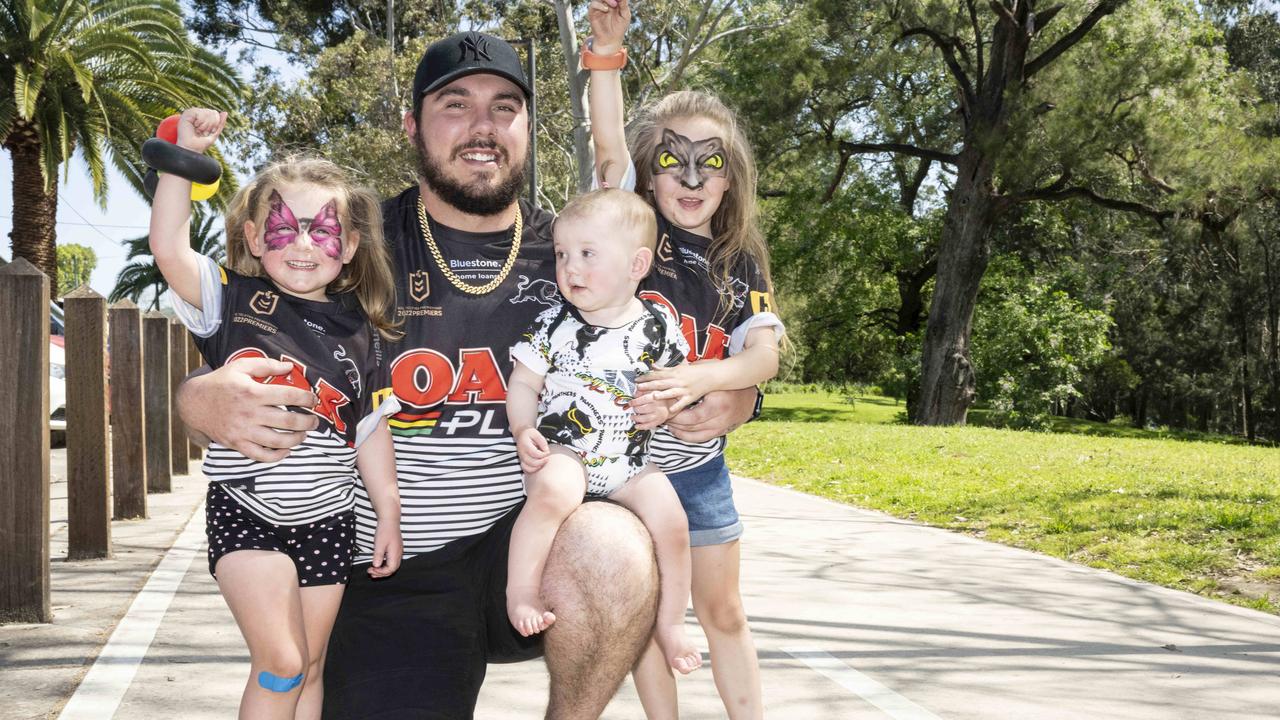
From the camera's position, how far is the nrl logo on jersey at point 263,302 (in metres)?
2.89

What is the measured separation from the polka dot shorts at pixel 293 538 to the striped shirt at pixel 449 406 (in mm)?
163

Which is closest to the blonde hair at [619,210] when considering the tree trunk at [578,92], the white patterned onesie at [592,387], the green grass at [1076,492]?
the white patterned onesie at [592,387]

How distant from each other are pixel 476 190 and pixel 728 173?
85 cm

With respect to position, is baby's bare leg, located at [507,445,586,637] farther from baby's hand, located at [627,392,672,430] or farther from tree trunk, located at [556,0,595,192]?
tree trunk, located at [556,0,595,192]

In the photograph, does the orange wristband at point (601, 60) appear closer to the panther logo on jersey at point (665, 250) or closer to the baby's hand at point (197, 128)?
the panther logo on jersey at point (665, 250)

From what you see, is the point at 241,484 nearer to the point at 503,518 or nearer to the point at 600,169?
the point at 503,518

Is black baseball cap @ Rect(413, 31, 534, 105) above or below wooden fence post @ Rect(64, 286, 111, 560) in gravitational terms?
above

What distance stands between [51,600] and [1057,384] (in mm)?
27595

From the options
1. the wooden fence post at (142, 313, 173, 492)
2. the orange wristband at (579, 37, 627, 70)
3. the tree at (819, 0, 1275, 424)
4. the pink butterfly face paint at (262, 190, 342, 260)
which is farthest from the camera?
the tree at (819, 0, 1275, 424)

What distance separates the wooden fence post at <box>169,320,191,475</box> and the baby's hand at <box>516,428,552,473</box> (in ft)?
26.0

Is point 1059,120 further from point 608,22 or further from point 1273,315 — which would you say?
point 1273,315

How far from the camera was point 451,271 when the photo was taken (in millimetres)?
3166

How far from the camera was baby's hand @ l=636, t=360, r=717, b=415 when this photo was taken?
9.39 feet

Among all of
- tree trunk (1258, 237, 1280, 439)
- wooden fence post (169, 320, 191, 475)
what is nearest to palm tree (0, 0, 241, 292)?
wooden fence post (169, 320, 191, 475)
